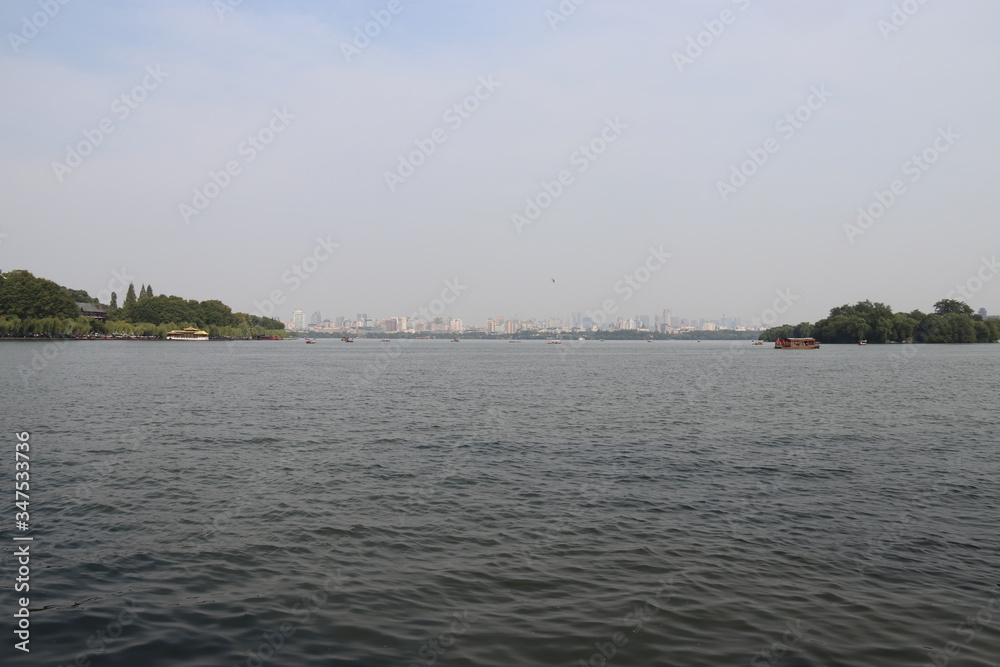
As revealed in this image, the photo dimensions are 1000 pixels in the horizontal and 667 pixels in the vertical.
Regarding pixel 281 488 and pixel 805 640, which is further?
pixel 281 488

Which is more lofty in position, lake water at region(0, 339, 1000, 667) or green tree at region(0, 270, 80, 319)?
green tree at region(0, 270, 80, 319)

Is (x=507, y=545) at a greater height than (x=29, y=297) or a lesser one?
lesser

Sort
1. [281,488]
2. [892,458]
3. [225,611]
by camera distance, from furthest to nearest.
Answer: [892,458]
[281,488]
[225,611]

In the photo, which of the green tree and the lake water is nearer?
the lake water

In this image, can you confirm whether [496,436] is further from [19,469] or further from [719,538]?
[19,469]

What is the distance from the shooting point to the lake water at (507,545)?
10.6 meters

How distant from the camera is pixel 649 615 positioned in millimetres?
11609

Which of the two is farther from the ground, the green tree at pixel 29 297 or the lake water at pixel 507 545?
the green tree at pixel 29 297

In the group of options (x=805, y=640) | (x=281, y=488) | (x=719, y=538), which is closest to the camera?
(x=805, y=640)

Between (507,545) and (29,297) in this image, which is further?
(29,297)

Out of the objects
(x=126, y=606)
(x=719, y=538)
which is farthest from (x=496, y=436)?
(x=126, y=606)

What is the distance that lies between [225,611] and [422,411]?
31236 mm

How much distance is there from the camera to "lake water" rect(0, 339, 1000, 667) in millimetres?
10562

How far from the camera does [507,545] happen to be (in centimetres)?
1531
